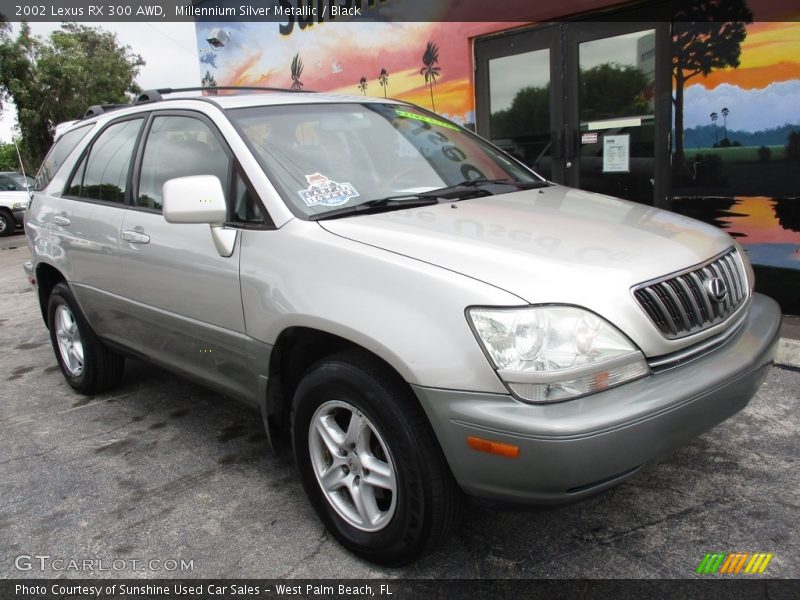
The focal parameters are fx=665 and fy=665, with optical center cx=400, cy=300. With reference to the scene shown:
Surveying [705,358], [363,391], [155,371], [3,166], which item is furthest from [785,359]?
[3,166]

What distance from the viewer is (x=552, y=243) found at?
2354mm

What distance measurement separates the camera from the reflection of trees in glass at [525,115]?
6863mm

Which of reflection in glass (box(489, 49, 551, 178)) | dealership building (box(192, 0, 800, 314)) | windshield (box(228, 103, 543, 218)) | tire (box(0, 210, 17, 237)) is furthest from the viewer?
tire (box(0, 210, 17, 237))

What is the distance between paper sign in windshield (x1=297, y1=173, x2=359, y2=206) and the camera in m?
2.75

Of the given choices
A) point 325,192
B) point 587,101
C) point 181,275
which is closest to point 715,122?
point 587,101

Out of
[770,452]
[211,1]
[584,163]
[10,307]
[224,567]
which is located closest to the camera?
[224,567]

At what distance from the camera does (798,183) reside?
5.24 m

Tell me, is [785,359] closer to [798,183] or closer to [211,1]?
[798,183]

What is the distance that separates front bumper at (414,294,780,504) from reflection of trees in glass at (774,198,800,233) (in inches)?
149

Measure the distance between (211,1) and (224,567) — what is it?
38.1 feet

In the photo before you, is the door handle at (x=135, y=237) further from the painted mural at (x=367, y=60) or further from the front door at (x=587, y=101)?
the painted mural at (x=367, y=60)

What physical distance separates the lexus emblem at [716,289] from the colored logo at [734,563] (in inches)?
37.0

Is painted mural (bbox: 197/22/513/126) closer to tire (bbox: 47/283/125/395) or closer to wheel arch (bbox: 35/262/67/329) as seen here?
wheel arch (bbox: 35/262/67/329)

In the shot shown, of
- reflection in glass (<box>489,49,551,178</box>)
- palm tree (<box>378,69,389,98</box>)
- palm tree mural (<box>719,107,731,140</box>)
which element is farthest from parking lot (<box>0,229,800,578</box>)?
palm tree (<box>378,69,389,98</box>)
